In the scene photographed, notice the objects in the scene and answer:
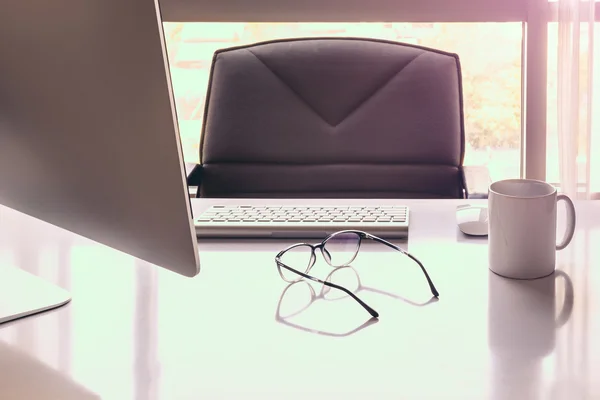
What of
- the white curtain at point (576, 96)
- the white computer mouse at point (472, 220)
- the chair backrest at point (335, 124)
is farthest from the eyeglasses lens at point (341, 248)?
the white curtain at point (576, 96)

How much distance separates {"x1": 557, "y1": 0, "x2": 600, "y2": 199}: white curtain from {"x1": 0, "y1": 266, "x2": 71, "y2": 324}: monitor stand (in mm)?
Result: 2174

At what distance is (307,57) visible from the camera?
5.90 ft

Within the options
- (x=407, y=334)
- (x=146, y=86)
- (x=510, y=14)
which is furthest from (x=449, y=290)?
(x=510, y=14)

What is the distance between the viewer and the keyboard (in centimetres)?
114

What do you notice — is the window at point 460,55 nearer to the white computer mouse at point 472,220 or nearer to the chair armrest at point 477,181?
the chair armrest at point 477,181

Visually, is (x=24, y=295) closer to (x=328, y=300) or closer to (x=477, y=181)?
(x=328, y=300)

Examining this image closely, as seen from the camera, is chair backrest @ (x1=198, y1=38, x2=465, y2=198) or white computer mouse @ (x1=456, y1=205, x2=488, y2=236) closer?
white computer mouse @ (x1=456, y1=205, x2=488, y2=236)

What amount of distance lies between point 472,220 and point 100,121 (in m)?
0.67

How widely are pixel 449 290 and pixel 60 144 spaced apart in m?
0.48

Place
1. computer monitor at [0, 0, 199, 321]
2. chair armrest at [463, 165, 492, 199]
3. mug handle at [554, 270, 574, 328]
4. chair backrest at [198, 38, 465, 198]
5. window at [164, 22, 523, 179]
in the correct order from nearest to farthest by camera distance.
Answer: computer monitor at [0, 0, 199, 321], mug handle at [554, 270, 574, 328], chair armrest at [463, 165, 492, 199], chair backrest at [198, 38, 465, 198], window at [164, 22, 523, 179]

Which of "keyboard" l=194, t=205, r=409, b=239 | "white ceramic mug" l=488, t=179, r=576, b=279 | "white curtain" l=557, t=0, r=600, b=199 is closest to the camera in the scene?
"white ceramic mug" l=488, t=179, r=576, b=279

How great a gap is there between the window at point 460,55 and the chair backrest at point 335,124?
3.65ft

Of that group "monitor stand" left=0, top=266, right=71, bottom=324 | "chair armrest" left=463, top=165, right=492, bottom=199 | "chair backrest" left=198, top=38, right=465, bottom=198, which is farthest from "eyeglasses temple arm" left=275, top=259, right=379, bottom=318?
"chair backrest" left=198, top=38, right=465, bottom=198

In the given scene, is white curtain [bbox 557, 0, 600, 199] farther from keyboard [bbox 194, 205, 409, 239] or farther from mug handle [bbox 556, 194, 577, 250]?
mug handle [bbox 556, 194, 577, 250]
